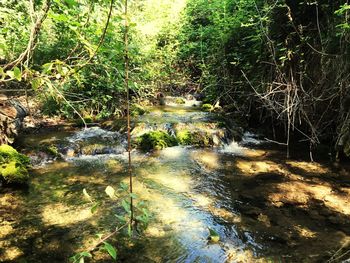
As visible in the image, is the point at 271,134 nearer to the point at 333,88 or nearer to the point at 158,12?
the point at 333,88

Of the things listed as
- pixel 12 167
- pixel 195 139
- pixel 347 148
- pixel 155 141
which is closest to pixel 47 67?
pixel 12 167

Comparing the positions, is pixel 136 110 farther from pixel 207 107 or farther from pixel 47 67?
pixel 47 67

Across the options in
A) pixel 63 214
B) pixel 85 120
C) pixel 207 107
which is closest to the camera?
pixel 63 214

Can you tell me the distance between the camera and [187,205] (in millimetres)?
5469

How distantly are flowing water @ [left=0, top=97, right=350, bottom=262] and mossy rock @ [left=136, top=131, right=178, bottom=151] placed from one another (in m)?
0.27

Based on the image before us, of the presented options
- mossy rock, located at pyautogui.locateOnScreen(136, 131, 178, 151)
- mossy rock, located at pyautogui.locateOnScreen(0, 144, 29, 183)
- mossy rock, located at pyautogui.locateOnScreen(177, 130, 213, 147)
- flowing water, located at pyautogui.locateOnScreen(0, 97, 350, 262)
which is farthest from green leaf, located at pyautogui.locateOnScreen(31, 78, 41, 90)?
mossy rock, located at pyautogui.locateOnScreen(177, 130, 213, 147)

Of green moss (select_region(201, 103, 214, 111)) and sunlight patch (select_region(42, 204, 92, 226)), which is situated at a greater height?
green moss (select_region(201, 103, 214, 111))

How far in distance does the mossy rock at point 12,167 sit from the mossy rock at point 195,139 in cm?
399

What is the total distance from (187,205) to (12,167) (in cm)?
328

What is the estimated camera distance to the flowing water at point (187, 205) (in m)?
4.19

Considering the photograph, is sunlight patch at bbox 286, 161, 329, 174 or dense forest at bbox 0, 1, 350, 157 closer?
dense forest at bbox 0, 1, 350, 157

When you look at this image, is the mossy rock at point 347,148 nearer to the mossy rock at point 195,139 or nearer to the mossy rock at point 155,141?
the mossy rock at point 195,139

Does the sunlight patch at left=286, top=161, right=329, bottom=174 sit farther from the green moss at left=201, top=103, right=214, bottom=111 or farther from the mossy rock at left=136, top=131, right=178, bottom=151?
the green moss at left=201, top=103, right=214, bottom=111

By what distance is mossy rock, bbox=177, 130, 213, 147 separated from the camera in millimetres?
9055
